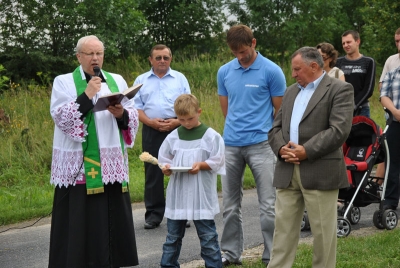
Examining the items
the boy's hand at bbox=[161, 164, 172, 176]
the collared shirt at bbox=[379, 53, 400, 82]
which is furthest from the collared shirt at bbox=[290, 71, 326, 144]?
the collared shirt at bbox=[379, 53, 400, 82]

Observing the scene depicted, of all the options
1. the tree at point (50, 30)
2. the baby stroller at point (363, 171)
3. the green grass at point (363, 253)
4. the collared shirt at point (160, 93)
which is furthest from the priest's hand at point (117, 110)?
the tree at point (50, 30)

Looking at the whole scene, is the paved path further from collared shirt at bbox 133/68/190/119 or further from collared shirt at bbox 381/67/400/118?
collared shirt at bbox 381/67/400/118

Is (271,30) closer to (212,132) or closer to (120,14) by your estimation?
(120,14)

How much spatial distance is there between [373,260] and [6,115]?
31.5 ft

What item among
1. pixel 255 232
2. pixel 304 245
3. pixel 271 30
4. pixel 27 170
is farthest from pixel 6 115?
pixel 271 30

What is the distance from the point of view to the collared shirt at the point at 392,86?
954 centimetres

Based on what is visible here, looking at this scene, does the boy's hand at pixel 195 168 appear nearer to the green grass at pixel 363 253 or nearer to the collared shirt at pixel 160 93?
the green grass at pixel 363 253

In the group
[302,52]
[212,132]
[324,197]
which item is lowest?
[324,197]

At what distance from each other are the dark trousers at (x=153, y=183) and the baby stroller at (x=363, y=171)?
2271 millimetres

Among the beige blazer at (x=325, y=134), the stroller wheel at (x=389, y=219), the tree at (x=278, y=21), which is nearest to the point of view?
the beige blazer at (x=325, y=134)

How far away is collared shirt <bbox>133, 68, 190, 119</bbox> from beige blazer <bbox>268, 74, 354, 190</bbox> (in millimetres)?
3559

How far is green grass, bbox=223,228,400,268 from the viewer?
286 inches

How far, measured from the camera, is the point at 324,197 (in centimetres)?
625

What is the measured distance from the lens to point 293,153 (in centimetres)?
617
